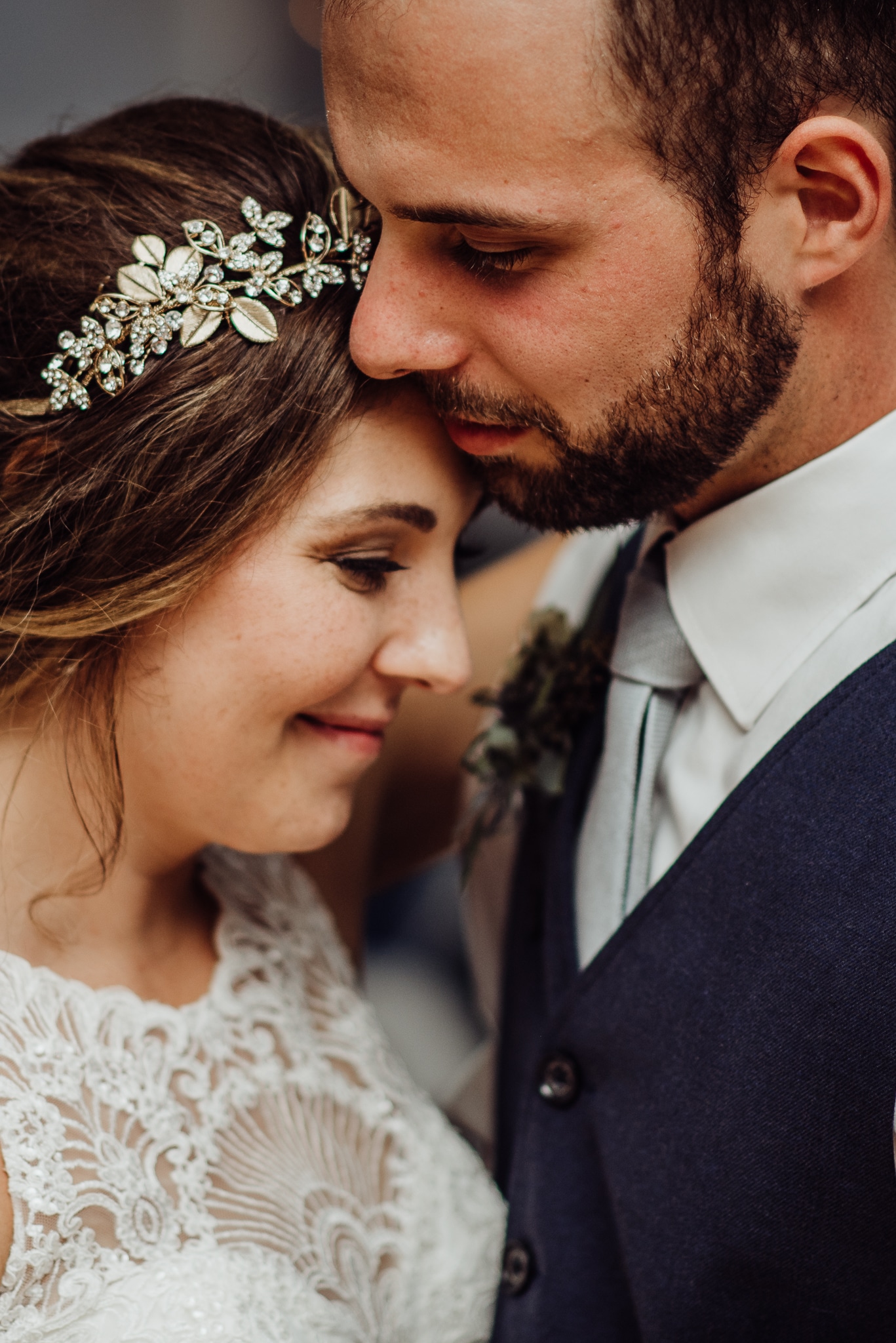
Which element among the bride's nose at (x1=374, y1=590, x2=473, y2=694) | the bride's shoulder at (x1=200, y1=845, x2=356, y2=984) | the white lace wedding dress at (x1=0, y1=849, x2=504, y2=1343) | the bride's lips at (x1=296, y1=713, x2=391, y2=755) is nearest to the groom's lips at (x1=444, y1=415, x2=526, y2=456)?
the bride's nose at (x1=374, y1=590, x2=473, y2=694)

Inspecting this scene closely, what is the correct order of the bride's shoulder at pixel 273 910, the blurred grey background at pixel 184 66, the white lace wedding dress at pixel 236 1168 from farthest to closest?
the blurred grey background at pixel 184 66
the bride's shoulder at pixel 273 910
the white lace wedding dress at pixel 236 1168

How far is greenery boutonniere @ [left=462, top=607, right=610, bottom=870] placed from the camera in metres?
1.74

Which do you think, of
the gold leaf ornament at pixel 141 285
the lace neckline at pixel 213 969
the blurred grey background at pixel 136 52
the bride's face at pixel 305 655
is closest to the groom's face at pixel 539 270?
the bride's face at pixel 305 655

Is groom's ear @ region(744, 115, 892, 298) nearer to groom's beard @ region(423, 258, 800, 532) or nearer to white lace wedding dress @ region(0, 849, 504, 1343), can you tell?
groom's beard @ region(423, 258, 800, 532)

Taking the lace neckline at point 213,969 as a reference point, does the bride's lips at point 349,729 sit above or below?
above

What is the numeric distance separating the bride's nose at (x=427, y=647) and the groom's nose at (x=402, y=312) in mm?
342

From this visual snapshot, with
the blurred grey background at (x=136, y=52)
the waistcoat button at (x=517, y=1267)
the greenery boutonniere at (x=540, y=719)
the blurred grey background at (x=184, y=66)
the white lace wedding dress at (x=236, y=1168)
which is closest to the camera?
the white lace wedding dress at (x=236, y=1168)

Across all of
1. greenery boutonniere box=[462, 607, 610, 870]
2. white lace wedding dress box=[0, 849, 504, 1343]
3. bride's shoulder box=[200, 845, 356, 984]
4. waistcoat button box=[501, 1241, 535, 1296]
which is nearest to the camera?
white lace wedding dress box=[0, 849, 504, 1343]

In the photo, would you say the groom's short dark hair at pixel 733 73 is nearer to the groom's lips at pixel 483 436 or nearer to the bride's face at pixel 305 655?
the groom's lips at pixel 483 436

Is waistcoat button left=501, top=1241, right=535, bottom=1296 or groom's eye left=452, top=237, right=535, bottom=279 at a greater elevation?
groom's eye left=452, top=237, right=535, bottom=279

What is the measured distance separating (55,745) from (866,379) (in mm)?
1155

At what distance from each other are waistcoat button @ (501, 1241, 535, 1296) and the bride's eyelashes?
93cm

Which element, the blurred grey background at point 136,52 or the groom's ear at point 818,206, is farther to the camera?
the blurred grey background at point 136,52

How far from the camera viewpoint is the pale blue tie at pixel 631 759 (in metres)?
1.56
